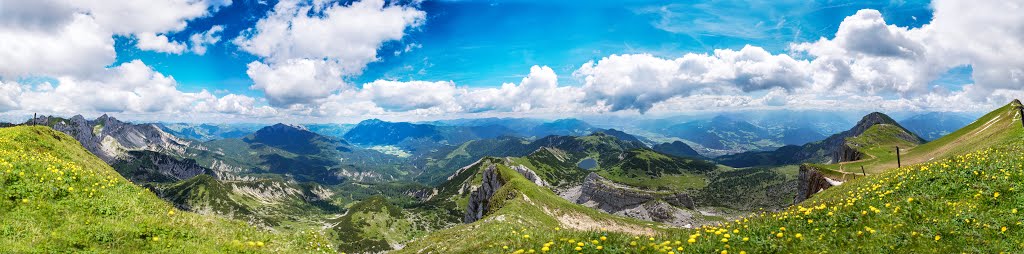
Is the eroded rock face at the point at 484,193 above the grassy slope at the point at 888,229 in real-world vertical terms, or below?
below

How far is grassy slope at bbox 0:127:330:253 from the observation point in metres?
14.7

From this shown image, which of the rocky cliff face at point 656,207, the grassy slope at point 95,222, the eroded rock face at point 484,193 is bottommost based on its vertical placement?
the rocky cliff face at point 656,207

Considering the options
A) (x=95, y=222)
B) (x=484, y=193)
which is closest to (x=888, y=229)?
(x=95, y=222)

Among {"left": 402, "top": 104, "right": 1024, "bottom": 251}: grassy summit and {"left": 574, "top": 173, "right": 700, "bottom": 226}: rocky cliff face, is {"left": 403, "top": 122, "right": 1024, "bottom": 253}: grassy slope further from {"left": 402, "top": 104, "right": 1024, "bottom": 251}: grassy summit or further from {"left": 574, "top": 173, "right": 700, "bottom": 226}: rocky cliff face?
{"left": 574, "top": 173, "right": 700, "bottom": 226}: rocky cliff face

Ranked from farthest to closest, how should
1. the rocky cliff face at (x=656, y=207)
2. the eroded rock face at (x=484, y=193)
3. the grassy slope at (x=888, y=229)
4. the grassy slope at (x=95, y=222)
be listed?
the rocky cliff face at (x=656, y=207) < the eroded rock face at (x=484, y=193) < the grassy slope at (x=95, y=222) < the grassy slope at (x=888, y=229)

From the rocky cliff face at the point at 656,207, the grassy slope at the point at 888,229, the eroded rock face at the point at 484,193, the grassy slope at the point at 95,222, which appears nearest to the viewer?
the grassy slope at the point at 888,229

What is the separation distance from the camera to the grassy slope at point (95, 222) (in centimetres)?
1474

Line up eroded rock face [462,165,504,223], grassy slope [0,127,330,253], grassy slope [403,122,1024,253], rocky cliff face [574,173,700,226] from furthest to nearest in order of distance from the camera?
rocky cliff face [574,173,700,226] → eroded rock face [462,165,504,223] → grassy slope [0,127,330,253] → grassy slope [403,122,1024,253]

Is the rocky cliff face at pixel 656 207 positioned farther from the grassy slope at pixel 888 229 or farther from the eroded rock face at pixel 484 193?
the grassy slope at pixel 888 229

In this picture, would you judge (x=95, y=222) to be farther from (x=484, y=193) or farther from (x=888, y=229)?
(x=484, y=193)

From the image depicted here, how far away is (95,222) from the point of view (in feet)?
55.4

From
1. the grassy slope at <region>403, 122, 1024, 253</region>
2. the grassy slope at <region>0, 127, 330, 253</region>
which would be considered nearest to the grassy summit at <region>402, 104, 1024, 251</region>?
the grassy slope at <region>403, 122, 1024, 253</region>

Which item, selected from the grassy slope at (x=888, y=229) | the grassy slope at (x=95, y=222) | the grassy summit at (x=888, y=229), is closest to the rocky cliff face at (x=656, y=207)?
the grassy summit at (x=888, y=229)

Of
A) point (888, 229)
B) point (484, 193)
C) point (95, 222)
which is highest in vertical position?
point (888, 229)
